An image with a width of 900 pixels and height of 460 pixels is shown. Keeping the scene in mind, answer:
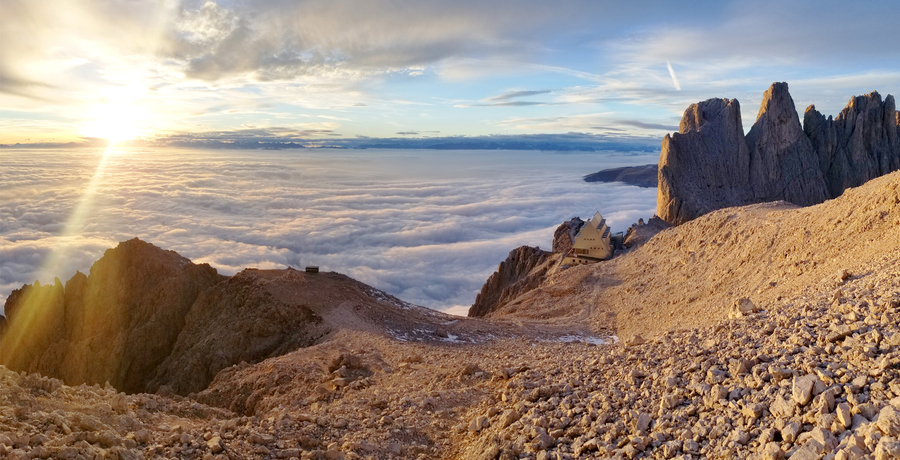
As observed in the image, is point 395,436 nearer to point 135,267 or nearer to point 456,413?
point 456,413

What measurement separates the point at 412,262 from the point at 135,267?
270 feet

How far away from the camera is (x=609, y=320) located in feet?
96.4

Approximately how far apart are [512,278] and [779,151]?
4496 cm

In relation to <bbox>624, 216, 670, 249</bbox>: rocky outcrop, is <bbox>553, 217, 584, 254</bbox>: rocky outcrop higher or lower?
lower

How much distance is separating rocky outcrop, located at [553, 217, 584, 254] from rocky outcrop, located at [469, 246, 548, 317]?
1838mm

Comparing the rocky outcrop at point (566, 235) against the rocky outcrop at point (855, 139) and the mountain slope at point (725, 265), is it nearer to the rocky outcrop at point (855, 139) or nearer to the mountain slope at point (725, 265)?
the mountain slope at point (725, 265)

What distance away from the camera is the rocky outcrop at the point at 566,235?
51.8 meters

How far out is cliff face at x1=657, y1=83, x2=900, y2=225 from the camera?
220 feet

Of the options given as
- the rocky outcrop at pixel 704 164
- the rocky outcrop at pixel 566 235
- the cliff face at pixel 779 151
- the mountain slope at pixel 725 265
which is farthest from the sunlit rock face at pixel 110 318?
the cliff face at pixel 779 151

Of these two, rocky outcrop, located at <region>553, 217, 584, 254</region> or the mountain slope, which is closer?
the mountain slope

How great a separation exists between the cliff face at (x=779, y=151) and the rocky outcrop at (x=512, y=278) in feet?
72.4

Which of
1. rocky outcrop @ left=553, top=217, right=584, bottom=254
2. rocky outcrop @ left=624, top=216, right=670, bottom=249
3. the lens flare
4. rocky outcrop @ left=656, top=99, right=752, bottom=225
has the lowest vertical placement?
the lens flare

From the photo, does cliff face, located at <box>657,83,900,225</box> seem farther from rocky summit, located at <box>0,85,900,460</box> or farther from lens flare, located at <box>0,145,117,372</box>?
lens flare, located at <box>0,145,117,372</box>

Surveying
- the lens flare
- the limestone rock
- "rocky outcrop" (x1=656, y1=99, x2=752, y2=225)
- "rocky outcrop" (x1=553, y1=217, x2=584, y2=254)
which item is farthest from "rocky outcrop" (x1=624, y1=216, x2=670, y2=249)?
the lens flare
